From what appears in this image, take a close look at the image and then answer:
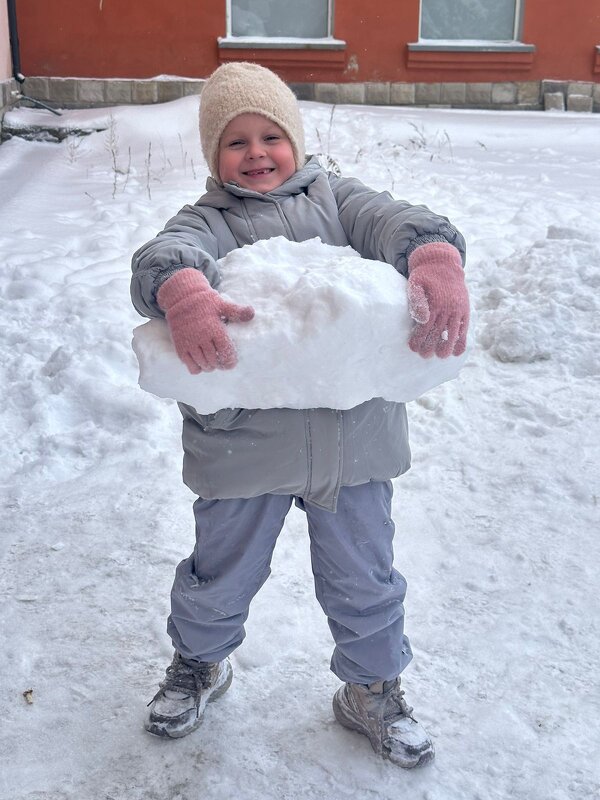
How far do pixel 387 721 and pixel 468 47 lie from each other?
8.71 m

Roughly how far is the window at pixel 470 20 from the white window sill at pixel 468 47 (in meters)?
0.15

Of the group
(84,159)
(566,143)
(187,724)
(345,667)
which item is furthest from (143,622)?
(566,143)

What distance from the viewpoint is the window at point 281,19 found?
933 cm

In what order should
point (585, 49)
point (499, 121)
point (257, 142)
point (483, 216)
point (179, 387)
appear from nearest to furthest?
point (179, 387)
point (257, 142)
point (483, 216)
point (499, 121)
point (585, 49)

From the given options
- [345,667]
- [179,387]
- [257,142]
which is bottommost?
[345,667]

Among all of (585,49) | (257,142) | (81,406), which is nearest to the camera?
(257,142)

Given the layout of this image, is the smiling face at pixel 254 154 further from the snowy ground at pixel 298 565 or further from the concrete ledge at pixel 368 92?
the concrete ledge at pixel 368 92

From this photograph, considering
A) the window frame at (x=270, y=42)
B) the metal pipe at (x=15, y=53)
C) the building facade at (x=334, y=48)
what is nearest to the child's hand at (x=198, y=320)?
the metal pipe at (x=15, y=53)

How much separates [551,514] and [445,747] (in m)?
1.11

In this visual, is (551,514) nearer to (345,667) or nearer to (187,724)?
(345,667)

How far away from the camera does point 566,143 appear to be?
8.09 m

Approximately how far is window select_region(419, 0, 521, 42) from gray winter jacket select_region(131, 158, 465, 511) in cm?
840

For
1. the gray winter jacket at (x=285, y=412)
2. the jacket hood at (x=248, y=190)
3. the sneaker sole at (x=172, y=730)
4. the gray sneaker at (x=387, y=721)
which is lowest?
the sneaker sole at (x=172, y=730)

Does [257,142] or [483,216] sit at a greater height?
[257,142]
